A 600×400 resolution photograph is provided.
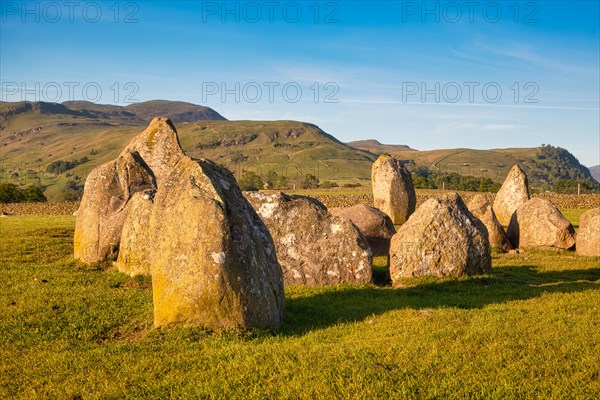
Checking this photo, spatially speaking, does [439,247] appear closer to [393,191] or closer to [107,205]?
[107,205]

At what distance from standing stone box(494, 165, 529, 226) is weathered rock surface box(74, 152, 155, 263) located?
23268 mm

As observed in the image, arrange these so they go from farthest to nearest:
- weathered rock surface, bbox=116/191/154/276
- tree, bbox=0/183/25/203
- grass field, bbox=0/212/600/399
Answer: tree, bbox=0/183/25/203 < weathered rock surface, bbox=116/191/154/276 < grass field, bbox=0/212/600/399

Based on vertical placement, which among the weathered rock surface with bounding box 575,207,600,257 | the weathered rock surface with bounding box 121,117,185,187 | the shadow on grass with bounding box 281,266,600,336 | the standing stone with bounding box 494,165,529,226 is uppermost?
the weathered rock surface with bounding box 121,117,185,187

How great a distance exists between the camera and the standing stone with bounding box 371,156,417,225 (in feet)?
125

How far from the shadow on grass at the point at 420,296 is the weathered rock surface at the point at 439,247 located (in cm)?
56

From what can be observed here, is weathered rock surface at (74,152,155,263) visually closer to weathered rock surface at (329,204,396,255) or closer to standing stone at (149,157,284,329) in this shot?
weathered rock surface at (329,204,396,255)

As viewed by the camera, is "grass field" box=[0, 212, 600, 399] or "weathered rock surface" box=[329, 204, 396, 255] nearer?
"grass field" box=[0, 212, 600, 399]

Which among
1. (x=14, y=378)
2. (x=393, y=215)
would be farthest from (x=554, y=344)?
(x=393, y=215)

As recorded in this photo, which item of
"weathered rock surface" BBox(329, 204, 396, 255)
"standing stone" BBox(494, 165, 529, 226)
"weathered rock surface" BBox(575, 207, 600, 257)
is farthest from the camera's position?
"standing stone" BBox(494, 165, 529, 226)

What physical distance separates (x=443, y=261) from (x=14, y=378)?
12.7 m

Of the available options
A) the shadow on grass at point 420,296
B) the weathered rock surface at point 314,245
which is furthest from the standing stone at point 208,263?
the weathered rock surface at point 314,245

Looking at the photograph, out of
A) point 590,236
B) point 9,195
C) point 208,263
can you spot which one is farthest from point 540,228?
point 9,195

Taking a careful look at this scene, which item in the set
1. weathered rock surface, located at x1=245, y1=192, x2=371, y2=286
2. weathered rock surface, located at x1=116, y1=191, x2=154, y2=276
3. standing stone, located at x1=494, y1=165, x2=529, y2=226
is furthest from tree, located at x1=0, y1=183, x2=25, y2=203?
weathered rock surface, located at x1=245, y1=192, x2=371, y2=286

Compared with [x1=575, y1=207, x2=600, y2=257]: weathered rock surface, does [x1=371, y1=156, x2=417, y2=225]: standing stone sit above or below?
above
